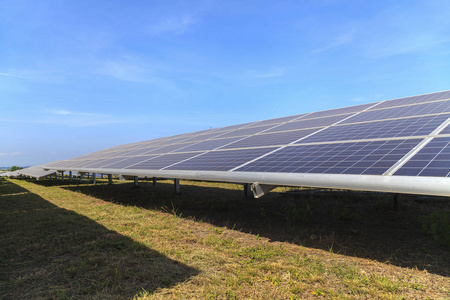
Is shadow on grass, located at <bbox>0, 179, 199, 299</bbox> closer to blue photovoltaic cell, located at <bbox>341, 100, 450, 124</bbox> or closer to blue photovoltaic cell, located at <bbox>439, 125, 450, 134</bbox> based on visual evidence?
blue photovoltaic cell, located at <bbox>439, 125, 450, 134</bbox>

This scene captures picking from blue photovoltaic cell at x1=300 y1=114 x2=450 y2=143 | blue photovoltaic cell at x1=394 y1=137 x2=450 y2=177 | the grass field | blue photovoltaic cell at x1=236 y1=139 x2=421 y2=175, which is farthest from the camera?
blue photovoltaic cell at x1=300 y1=114 x2=450 y2=143

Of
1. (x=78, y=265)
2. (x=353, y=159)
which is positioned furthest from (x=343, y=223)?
(x=78, y=265)

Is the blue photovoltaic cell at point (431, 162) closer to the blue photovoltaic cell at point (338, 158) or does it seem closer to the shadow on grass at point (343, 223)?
the blue photovoltaic cell at point (338, 158)

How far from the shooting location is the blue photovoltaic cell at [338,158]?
20.8 feet

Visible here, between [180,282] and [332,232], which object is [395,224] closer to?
[332,232]

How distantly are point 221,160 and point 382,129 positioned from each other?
18.4ft

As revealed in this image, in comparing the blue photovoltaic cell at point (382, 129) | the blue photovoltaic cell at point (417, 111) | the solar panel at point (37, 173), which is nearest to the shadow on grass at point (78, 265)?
the blue photovoltaic cell at point (382, 129)

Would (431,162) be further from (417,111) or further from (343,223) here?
(417,111)

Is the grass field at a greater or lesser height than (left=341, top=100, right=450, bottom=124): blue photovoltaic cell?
lesser

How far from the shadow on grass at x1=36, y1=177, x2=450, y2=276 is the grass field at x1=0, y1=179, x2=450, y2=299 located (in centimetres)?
4

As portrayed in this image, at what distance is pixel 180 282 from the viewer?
5.31 metres

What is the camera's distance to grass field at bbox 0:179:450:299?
4984 mm

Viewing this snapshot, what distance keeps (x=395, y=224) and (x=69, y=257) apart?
9.62 m

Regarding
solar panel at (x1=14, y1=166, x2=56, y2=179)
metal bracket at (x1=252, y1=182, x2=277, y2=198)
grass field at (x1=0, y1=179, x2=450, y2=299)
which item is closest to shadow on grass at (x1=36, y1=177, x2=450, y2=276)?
grass field at (x1=0, y1=179, x2=450, y2=299)
